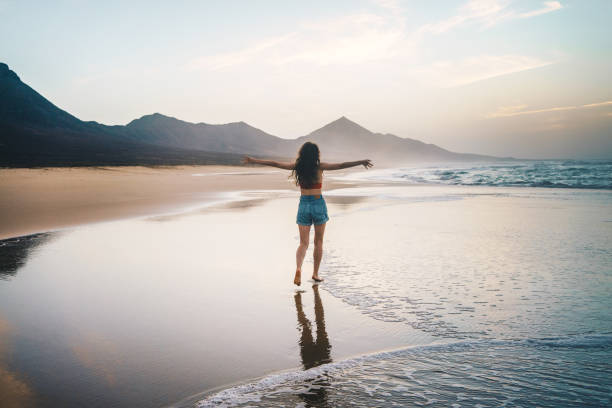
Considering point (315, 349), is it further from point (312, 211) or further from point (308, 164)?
point (308, 164)

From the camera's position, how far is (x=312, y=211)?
6.30 metres

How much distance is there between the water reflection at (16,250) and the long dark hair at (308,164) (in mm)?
4656

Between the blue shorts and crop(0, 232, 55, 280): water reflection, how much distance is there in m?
4.49

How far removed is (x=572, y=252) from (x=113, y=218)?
1146 cm

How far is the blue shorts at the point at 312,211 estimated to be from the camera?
6285 millimetres

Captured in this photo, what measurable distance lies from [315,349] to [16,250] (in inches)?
278

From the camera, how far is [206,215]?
1304 centimetres

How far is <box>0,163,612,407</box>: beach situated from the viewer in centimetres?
310

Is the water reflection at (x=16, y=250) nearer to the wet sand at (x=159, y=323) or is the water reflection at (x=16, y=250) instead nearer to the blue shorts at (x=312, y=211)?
the wet sand at (x=159, y=323)

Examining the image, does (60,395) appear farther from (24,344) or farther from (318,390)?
(318,390)

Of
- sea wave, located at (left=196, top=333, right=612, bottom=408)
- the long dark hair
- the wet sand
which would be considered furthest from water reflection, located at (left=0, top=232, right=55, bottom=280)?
sea wave, located at (left=196, top=333, right=612, bottom=408)

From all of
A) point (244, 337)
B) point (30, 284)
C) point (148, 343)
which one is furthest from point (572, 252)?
point (30, 284)

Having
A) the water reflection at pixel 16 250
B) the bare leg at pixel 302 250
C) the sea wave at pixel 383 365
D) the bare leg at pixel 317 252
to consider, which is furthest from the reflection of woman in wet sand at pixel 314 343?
the water reflection at pixel 16 250

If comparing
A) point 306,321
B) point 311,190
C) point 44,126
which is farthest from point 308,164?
point 44,126
